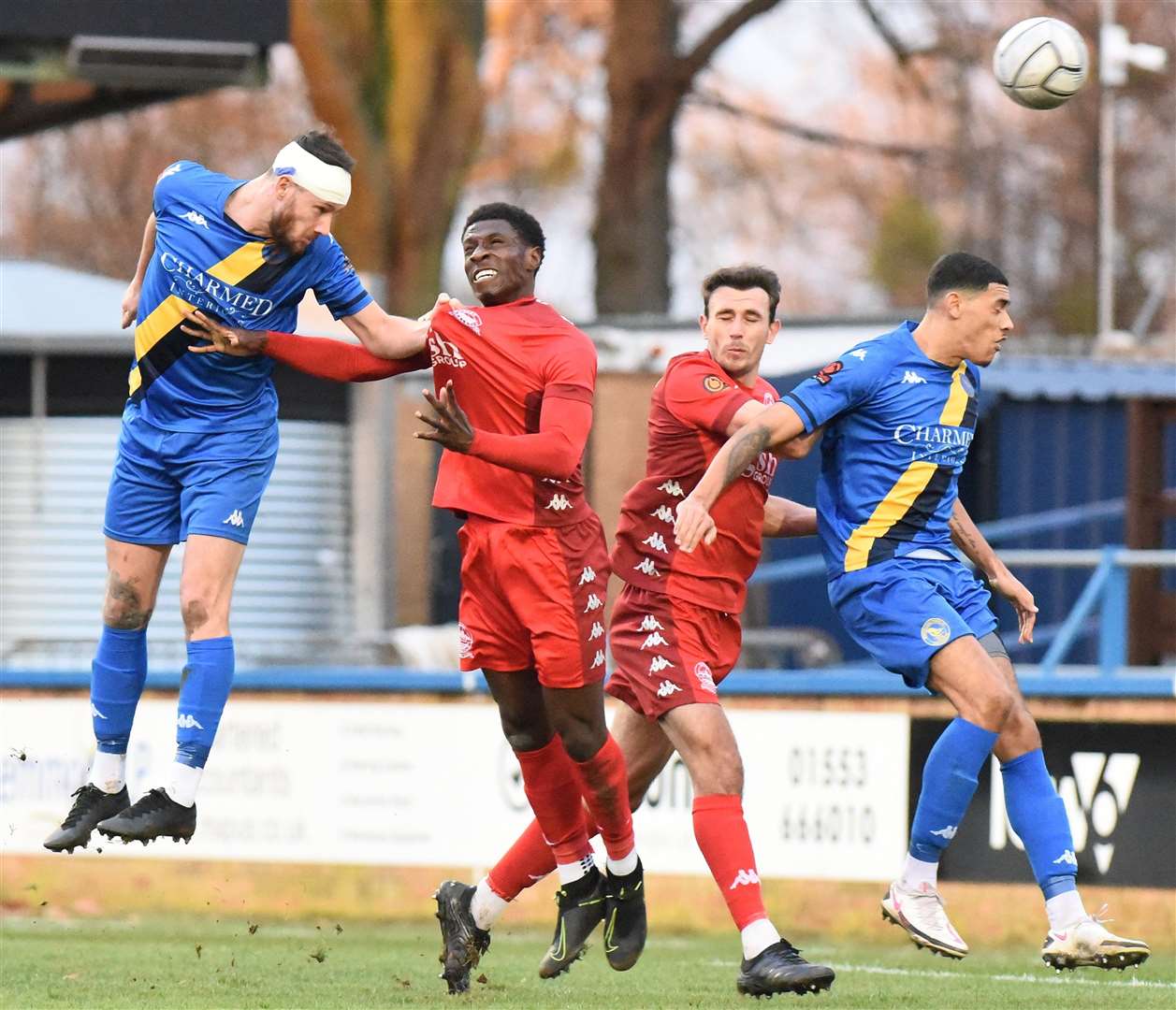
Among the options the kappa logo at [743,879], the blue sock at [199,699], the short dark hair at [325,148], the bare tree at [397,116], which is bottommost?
the kappa logo at [743,879]

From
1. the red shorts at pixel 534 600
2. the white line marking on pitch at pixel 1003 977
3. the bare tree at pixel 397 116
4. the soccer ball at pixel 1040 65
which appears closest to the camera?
the red shorts at pixel 534 600

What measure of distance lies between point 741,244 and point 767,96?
2.69 m

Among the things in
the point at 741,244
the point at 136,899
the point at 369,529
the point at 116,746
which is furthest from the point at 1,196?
the point at 116,746

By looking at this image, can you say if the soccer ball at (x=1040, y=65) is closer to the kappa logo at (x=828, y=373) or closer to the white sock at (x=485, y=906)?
the kappa logo at (x=828, y=373)

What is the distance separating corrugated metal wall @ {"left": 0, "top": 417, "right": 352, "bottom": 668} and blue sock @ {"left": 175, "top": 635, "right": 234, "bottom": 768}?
25.1 ft

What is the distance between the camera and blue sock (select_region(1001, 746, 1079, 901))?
26.9ft

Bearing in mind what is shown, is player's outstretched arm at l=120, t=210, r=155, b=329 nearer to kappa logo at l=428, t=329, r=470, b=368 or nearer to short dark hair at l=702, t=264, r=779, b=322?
kappa logo at l=428, t=329, r=470, b=368

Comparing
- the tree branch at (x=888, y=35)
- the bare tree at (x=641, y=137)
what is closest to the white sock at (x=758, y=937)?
the bare tree at (x=641, y=137)

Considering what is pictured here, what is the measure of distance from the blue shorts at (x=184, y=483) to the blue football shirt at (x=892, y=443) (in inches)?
84.6

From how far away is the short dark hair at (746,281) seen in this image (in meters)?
8.70

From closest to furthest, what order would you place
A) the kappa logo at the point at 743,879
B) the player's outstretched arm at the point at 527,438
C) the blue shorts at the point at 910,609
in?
the player's outstretched arm at the point at 527,438, the blue shorts at the point at 910,609, the kappa logo at the point at 743,879

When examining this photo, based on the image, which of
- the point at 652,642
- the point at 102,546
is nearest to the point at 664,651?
the point at 652,642

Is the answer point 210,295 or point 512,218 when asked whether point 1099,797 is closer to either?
point 512,218

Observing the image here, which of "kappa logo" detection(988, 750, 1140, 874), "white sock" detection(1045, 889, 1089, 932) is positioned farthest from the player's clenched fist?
"kappa logo" detection(988, 750, 1140, 874)
